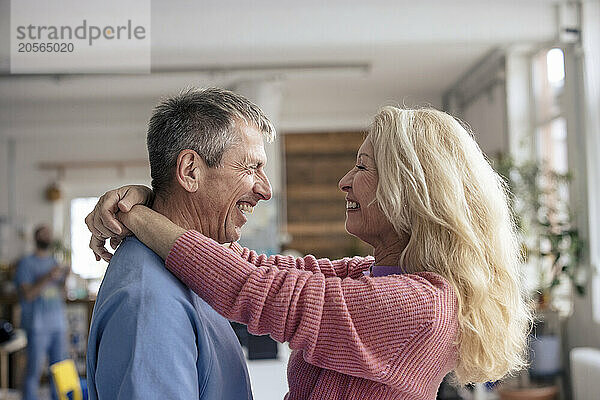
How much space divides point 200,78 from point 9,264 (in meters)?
3.75

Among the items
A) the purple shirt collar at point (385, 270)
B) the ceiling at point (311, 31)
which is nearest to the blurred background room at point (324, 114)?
the ceiling at point (311, 31)

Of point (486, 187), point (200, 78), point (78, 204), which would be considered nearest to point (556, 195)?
point (200, 78)

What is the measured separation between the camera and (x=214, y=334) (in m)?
1.28

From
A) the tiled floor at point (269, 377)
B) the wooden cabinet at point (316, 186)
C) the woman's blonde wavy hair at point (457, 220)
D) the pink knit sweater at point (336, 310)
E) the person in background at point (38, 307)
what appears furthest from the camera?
the wooden cabinet at point (316, 186)

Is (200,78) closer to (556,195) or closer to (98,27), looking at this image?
(98,27)

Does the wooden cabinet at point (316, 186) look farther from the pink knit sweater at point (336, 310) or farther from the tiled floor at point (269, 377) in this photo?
the pink knit sweater at point (336, 310)

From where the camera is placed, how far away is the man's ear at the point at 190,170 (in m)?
1.28

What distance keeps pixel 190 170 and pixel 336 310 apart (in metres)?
0.38

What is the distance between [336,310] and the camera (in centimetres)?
116

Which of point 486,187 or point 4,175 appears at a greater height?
point 4,175

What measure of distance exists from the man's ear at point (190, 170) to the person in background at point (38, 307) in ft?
17.3

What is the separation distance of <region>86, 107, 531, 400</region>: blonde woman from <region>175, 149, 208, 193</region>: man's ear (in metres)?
0.08

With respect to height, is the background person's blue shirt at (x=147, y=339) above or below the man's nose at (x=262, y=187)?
below

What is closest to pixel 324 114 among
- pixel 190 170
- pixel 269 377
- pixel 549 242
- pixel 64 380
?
pixel 549 242
